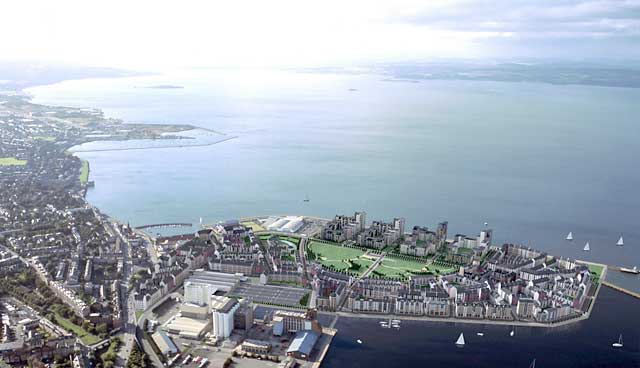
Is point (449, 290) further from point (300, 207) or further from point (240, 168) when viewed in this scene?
point (240, 168)

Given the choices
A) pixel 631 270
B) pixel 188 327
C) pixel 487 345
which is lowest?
pixel 487 345

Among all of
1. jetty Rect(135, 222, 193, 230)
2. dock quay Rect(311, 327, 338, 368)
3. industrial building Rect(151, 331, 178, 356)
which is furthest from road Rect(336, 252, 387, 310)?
jetty Rect(135, 222, 193, 230)

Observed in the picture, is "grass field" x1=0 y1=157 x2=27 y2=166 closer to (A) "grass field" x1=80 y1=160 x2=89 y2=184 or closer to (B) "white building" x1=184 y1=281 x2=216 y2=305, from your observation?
(A) "grass field" x1=80 y1=160 x2=89 y2=184

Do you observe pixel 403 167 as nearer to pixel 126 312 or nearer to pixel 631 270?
pixel 631 270

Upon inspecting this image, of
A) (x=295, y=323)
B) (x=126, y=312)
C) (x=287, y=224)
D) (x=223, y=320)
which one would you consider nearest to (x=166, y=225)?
(x=287, y=224)

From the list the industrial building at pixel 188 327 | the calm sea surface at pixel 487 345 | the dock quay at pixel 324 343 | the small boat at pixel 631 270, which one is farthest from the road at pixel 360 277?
the small boat at pixel 631 270
